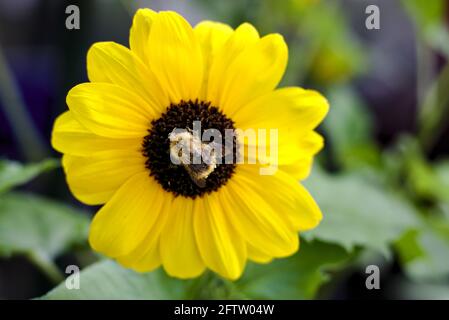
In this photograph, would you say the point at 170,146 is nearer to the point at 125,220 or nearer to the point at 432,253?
the point at 125,220

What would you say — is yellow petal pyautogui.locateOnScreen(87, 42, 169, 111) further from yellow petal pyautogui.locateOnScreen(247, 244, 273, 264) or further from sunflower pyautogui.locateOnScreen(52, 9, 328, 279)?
yellow petal pyautogui.locateOnScreen(247, 244, 273, 264)

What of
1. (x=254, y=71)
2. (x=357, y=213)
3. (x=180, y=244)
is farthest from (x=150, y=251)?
(x=357, y=213)

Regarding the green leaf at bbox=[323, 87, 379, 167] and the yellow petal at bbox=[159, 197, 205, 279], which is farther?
the green leaf at bbox=[323, 87, 379, 167]

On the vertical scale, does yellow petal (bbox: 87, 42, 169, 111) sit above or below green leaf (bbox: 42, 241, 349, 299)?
above

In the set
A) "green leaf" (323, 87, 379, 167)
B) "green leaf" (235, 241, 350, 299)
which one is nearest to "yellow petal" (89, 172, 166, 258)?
"green leaf" (235, 241, 350, 299)

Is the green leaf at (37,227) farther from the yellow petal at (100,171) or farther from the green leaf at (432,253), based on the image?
the green leaf at (432,253)

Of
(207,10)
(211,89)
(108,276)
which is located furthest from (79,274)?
(207,10)
